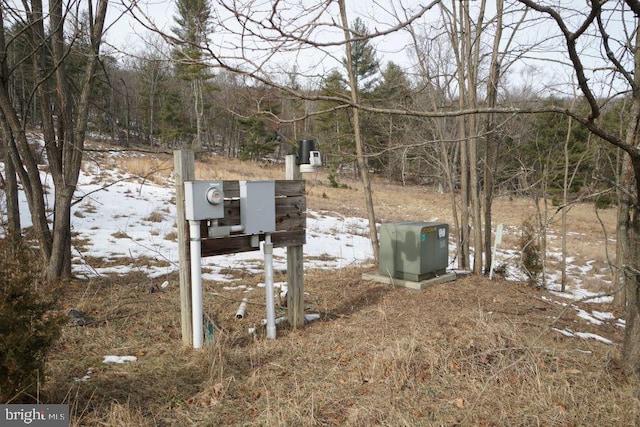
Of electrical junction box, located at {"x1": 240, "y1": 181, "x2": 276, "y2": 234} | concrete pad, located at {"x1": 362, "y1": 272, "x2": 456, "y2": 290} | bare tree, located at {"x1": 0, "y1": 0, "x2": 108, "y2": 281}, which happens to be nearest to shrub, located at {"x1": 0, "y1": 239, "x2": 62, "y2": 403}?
electrical junction box, located at {"x1": 240, "y1": 181, "x2": 276, "y2": 234}

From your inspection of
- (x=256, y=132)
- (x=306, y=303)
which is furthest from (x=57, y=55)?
(x=256, y=132)

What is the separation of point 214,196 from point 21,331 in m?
1.81

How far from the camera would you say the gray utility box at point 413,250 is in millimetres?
6691

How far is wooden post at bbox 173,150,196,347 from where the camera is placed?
395 centimetres

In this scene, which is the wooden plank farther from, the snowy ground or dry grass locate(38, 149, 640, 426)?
the snowy ground

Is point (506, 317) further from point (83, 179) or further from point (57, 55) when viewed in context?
point (83, 179)

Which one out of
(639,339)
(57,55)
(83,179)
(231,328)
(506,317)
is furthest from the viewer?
(83,179)

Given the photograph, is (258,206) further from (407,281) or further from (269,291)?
(407,281)

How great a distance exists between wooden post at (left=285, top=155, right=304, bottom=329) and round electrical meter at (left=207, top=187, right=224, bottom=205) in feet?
3.32

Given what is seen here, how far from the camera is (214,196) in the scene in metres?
3.96

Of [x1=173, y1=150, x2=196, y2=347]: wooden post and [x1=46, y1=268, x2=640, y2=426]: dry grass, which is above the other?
[x1=173, y1=150, x2=196, y2=347]: wooden post

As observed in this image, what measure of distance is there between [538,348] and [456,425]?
135 centimetres

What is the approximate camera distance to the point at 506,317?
5246 millimetres

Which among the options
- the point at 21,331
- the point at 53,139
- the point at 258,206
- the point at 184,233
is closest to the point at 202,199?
the point at 184,233
